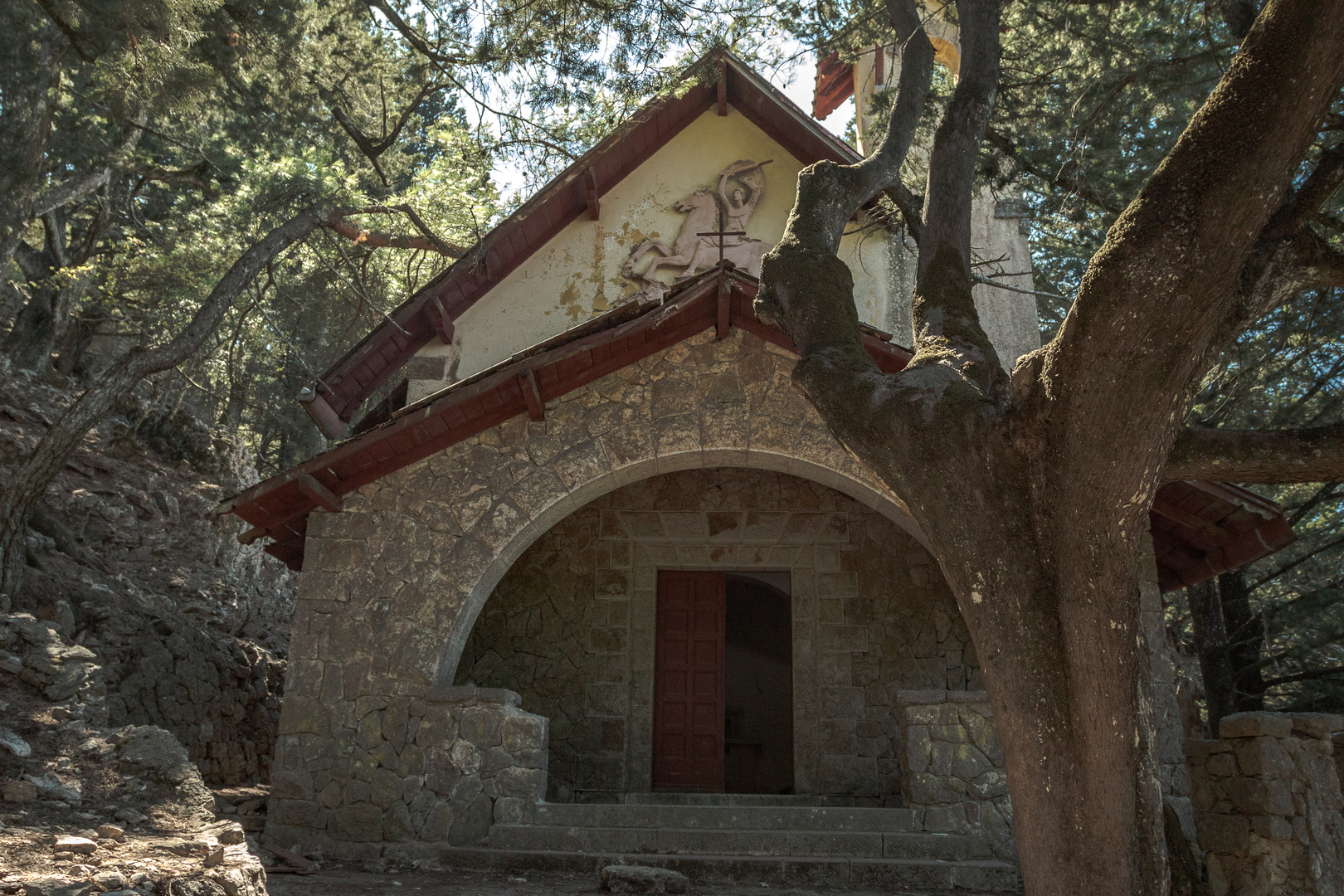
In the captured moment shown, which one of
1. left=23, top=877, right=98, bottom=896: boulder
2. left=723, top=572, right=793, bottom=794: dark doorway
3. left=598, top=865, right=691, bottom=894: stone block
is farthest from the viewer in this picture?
left=723, top=572, right=793, bottom=794: dark doorway

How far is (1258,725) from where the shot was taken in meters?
5.70

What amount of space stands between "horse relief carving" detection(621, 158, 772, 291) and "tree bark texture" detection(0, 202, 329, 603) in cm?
376

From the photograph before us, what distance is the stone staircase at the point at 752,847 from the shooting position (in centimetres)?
570

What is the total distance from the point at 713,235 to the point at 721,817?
516 centimetres

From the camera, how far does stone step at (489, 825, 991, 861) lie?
5895mm

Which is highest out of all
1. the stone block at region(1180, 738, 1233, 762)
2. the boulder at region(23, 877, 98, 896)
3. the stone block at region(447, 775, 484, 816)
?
the stone block at region(1180, 738, 1233, 762)

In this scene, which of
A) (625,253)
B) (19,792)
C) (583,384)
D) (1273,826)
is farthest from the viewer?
(625,253)

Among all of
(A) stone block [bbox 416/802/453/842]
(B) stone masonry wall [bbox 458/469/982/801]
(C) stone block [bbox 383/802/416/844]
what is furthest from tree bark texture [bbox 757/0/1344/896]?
(B) stone masonry wall [bbox 458/469/982/801]

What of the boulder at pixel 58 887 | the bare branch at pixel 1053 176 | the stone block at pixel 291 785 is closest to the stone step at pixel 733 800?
the stone block at pixel 291 785

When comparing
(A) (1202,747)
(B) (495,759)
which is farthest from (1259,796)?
(B) (495,759)

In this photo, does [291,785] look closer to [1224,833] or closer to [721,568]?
[721,568]

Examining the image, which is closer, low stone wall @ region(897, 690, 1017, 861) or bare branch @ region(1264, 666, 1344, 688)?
low stone wall @ region(897, 690, 1017, 861)

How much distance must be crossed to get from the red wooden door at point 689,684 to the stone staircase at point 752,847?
7.21ft

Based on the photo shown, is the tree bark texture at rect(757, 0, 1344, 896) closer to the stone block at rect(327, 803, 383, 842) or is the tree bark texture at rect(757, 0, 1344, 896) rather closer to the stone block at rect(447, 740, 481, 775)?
the stone block at rect(447, 740, 481, 775)
